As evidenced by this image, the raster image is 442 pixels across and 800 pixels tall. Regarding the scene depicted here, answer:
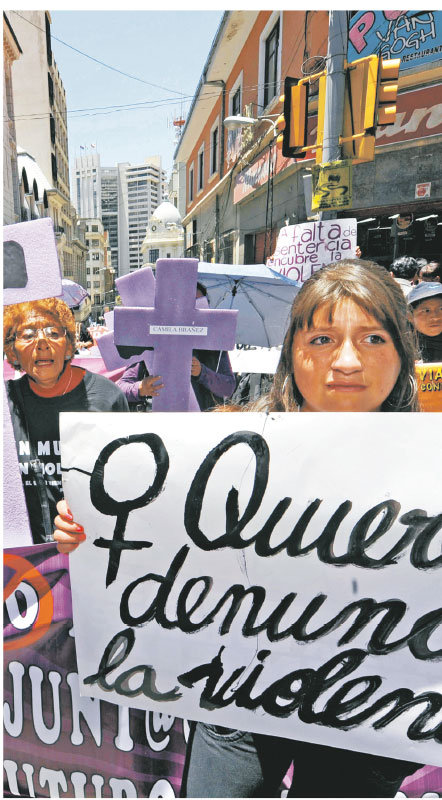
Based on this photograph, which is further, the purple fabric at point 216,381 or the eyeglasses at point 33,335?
the purple fabric at point 216,381

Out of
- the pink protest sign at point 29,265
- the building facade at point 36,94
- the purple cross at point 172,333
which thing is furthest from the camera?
the building facade at point 36,94

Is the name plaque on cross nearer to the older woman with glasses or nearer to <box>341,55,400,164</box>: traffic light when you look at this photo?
the older woman with glasses

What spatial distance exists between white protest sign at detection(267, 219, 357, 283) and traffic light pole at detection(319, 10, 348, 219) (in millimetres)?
1384

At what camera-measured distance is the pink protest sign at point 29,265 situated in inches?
61.3

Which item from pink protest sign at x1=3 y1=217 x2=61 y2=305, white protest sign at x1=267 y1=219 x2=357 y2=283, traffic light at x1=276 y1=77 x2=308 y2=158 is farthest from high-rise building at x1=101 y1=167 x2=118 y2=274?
pink protest sign at x1=3 y1=217 x2=61 y2=305

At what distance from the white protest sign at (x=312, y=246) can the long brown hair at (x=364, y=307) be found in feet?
9.31

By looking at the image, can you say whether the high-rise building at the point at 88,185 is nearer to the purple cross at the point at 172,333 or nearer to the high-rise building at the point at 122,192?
the high-rise building at the point at 122,192

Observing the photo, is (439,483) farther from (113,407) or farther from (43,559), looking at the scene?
(113,407)

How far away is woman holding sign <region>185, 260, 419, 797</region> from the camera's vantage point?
1.18 m

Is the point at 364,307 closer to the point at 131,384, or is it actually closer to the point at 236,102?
the point at 131,384

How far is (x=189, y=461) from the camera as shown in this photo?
1177mm

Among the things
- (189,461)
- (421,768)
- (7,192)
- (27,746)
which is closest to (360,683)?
(421,768)

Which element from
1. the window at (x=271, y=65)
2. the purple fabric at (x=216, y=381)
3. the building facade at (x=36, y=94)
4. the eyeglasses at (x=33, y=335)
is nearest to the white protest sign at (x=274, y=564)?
the eyeglasses at (x=33, y=335)

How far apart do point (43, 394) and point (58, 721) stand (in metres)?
1.03
